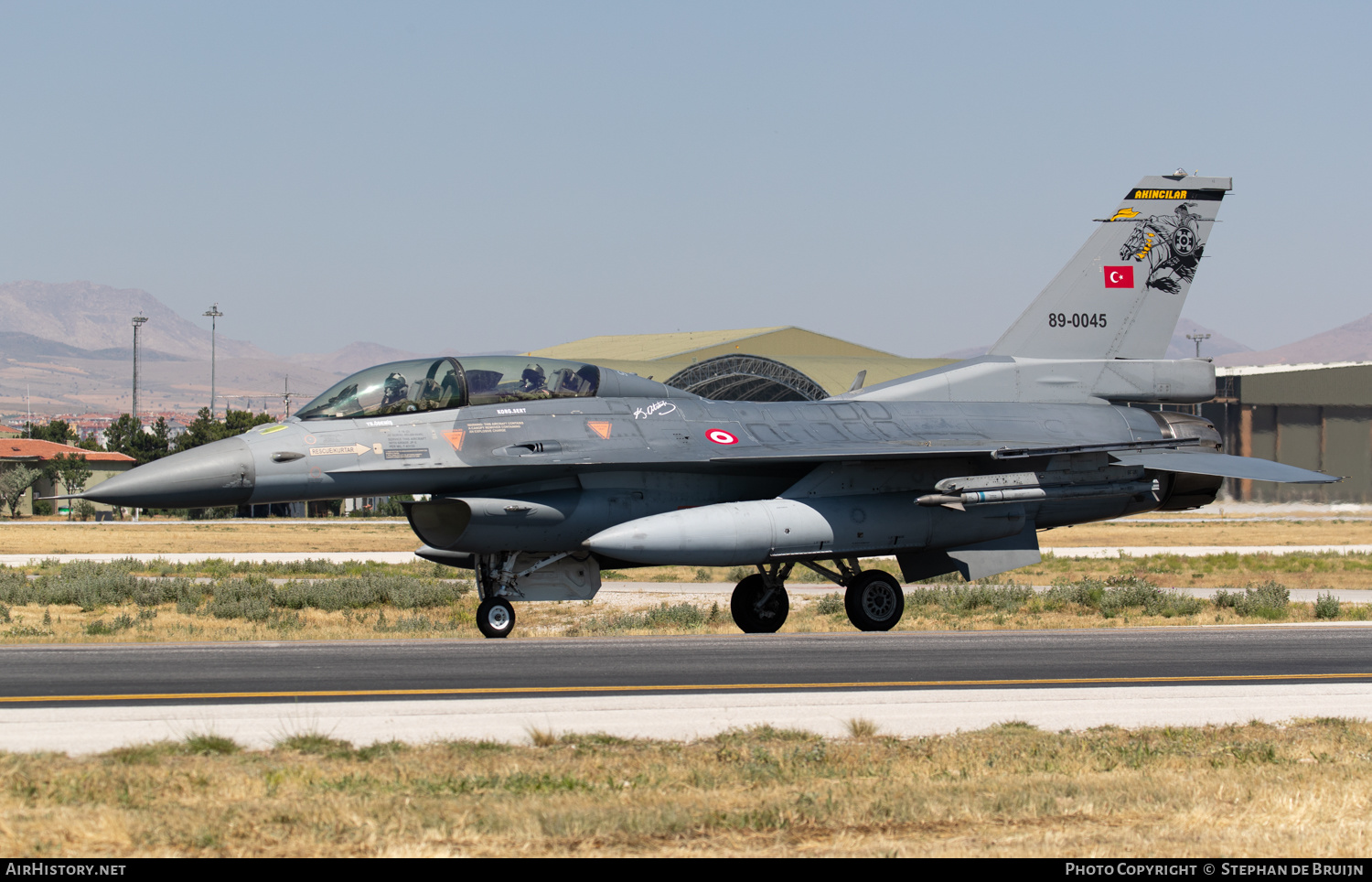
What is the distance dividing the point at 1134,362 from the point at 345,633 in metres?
12.8

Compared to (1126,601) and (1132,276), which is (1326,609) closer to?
(1126,601)

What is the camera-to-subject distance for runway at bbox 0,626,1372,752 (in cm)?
946

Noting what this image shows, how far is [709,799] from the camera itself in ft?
23.7

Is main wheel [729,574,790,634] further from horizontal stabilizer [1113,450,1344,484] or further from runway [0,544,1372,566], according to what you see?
runway [0,544,1372,566]

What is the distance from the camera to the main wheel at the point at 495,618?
52.4 feet

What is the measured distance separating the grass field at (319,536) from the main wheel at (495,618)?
110ft

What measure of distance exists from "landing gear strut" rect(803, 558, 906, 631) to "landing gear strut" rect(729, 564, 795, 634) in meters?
0.76

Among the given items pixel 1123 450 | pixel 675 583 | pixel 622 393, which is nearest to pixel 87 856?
pixel 622 393

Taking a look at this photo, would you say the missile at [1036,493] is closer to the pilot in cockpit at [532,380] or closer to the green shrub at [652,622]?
the green shrub at [652,622]

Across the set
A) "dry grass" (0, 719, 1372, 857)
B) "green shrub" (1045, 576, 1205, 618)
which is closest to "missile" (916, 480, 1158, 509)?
"green shrub" (1045, 576, 1205, 618)

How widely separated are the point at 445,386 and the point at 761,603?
18.1 ft

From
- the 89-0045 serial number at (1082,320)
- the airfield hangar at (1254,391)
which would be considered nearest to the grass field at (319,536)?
the airfield hangar at (1254,391)

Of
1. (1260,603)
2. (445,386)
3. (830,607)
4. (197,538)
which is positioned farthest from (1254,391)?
(445,386)

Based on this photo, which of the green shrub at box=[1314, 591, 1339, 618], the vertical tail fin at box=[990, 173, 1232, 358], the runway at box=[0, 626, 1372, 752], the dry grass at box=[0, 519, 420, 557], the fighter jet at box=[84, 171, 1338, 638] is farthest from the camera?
the dry grass at box=[0, 519, 420, 557]
